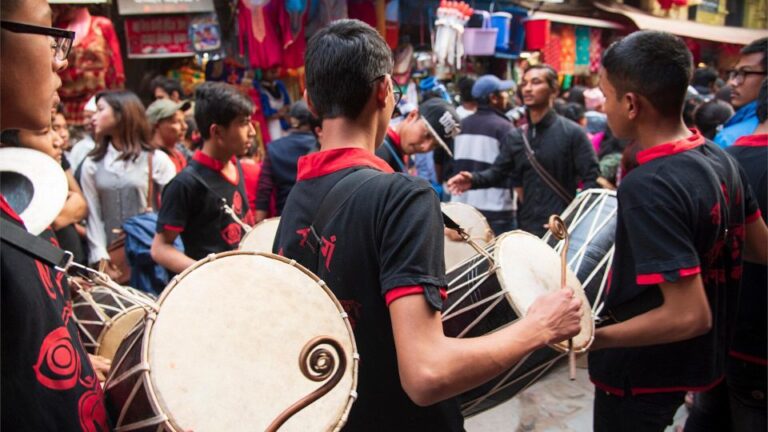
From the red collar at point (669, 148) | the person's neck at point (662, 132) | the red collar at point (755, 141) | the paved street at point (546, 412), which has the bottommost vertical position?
the paved street at point (546, 412)

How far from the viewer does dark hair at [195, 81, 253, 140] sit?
3.08 meters

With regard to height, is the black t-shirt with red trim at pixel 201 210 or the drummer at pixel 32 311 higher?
the drummer at pixel 32 311

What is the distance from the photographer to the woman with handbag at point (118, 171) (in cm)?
426

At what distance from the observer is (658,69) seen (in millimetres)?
1993

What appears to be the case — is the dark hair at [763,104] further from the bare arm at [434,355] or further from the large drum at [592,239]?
the bare arm at [434,355]

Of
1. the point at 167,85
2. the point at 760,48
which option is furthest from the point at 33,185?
the point at 167,85

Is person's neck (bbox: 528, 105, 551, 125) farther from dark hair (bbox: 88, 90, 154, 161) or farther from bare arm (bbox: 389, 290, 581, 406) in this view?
bare arm (bbox: 389, 290, 581, 406)

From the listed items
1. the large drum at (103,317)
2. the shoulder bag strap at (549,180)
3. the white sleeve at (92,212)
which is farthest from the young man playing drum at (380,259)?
the shoulder bag strap at (549,180)

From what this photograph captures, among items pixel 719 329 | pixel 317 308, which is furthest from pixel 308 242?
pixel 719 329

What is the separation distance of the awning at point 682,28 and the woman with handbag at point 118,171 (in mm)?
9720

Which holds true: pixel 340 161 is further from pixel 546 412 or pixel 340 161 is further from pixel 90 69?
pixel 90 69

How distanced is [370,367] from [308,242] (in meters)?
0.33

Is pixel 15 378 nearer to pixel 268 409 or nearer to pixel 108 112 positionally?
pixel 268 409

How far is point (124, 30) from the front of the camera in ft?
20.7
